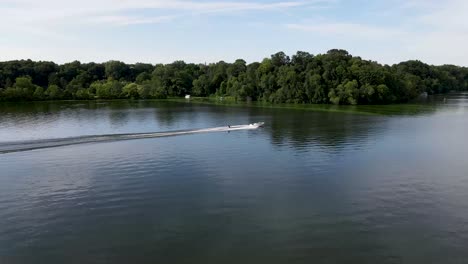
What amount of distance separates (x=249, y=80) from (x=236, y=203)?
109518mm

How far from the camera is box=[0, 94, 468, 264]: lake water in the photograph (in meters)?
15.5

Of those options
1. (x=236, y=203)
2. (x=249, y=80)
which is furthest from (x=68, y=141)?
(x=249, y=80)

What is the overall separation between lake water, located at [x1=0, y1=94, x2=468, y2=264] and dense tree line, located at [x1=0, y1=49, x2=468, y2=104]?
67010 millimetres

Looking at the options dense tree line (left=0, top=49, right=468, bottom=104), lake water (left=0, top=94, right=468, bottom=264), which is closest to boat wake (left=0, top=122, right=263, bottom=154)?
lake water (left=0, top=94, right=468, bottom=264)

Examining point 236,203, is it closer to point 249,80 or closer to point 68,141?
point 68,141

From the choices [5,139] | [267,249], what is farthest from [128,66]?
[267,249]

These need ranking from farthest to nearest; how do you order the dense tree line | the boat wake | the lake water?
the dense tree line, the boat wake, the lake water

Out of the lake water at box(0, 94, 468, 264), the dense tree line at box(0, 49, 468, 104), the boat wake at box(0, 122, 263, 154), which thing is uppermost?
the dense tree line at box(0, 49, 468, 104)

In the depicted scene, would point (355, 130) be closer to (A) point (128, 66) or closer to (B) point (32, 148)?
(B) point (32, 148)

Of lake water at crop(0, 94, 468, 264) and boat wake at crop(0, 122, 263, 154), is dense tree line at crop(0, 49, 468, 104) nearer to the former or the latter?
boat wake at crop(0, 122, 263, 154)

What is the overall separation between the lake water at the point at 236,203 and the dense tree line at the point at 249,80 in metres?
67.0

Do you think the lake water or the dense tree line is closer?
the lake water

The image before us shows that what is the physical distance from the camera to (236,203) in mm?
20812

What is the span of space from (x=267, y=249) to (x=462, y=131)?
41.8m
